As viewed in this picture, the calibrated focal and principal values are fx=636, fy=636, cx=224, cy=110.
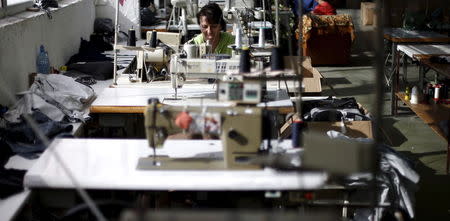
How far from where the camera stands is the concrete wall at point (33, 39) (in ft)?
11.9

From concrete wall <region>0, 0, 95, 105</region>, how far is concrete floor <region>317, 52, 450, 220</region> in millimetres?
1834

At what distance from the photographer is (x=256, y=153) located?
90.2 inches

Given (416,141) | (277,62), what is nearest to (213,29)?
(277,62)

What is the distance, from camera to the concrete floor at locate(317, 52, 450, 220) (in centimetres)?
378

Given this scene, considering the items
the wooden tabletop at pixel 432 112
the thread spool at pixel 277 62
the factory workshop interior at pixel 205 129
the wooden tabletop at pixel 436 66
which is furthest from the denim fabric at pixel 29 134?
the wooden tabletop at pixel 436 66

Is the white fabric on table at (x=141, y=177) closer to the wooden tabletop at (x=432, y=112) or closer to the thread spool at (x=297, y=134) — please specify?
the thread spool at (x=297, y=134)

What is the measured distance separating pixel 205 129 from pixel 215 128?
0.04 m

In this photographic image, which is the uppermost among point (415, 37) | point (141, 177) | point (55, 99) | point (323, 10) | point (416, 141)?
→ point (323, 10)

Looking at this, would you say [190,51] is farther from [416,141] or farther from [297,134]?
[416,141]

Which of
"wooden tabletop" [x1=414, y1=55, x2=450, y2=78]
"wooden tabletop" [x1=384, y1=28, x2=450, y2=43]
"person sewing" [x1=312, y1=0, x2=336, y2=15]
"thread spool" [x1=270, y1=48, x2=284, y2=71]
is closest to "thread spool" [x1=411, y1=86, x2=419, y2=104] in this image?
"wooden tabletop" [x1=414, y1=55, x2=450, y2=78]

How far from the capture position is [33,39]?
169 inches

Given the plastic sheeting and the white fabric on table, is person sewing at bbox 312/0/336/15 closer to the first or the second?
the plastic sheeting

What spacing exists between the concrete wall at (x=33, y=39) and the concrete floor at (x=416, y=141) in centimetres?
183

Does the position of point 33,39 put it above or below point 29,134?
above
